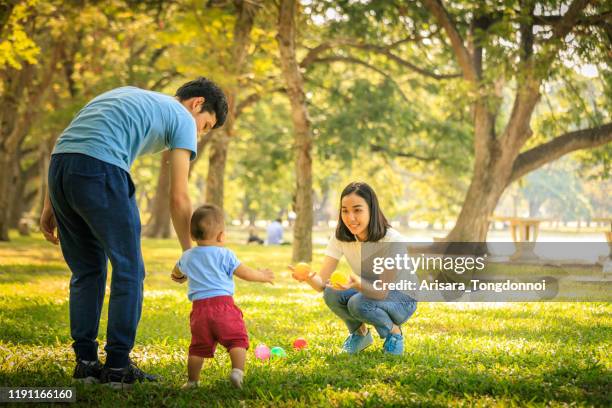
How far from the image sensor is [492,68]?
14.1 m

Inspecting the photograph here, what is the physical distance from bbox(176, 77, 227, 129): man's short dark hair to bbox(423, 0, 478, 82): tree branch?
1259 centimetres

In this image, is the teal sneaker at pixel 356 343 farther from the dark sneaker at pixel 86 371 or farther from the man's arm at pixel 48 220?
the man's arm at pixel 48 220

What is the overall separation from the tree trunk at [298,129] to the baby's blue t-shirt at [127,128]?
11.6m

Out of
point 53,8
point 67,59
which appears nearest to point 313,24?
point 53,8

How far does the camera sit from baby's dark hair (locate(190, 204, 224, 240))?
4.58 meters

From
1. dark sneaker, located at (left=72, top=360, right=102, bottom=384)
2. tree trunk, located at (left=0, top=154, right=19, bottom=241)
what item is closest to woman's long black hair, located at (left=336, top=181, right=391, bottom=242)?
dark sneaker, located at (left=72, top=360, right=102, bottom=384)

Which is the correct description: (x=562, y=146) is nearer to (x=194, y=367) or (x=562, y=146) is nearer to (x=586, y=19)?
(x=586, y=19)

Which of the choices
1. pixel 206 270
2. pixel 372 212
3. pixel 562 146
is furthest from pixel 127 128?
pixel 562 146

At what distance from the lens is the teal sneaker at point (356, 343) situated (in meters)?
5.76

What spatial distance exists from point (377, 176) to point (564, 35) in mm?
17984

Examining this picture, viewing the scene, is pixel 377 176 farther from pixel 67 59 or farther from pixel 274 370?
pixel 274 370

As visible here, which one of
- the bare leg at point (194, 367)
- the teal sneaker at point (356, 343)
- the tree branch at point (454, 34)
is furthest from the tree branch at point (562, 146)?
the bare leg at point (194, 367)

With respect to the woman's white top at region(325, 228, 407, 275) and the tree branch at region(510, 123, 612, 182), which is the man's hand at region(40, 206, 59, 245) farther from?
the tree branch at region(510, 123, 612, 182)

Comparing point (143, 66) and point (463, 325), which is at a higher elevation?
point (143, 66)
